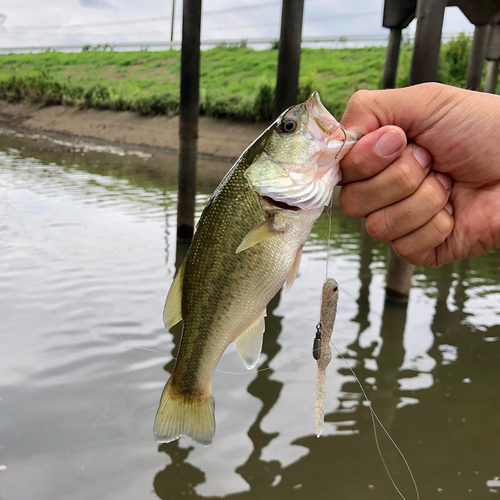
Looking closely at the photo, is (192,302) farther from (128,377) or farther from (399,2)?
(399,2)

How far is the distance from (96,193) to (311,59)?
21284mm

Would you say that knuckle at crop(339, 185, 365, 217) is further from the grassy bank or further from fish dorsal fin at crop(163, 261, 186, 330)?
the grassy bank

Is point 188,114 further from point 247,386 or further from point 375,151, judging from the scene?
point 375,151

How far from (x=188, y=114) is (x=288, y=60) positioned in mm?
2139

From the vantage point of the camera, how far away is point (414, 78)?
5398 millimetres

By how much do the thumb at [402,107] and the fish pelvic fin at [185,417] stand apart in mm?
1239

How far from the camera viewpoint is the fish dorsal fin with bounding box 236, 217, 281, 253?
5.73ft

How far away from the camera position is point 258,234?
1755 millimetres

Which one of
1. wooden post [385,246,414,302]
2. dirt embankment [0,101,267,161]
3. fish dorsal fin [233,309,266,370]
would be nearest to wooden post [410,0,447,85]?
wooden post [385,246,414,302]

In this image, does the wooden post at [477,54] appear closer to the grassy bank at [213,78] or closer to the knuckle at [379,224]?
the knuckle at [379,224]

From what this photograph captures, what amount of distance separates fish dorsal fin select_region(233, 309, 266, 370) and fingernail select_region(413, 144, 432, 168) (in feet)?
2.91

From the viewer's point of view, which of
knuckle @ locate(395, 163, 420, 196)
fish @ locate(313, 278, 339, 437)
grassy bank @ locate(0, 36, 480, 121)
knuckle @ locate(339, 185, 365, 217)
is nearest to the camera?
fish @ locate(313, 278, 339, 437)

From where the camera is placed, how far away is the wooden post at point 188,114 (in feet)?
24.2

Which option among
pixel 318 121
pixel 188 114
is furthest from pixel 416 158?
pixel 188 114
